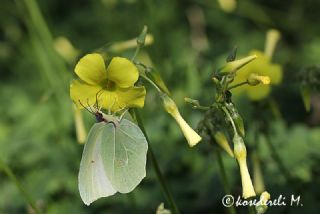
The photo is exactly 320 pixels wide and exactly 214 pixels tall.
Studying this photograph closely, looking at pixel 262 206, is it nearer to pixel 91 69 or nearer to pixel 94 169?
pixel 94 169

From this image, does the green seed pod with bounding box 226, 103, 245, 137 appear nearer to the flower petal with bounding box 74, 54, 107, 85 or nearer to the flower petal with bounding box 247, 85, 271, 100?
the flower petal with bounding box 74, 54, 107, 85

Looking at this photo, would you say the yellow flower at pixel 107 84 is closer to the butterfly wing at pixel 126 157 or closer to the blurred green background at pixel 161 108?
the butterfly wing at pixel 126 157

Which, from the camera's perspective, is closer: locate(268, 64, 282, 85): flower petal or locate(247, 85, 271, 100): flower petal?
locate(247, 85, 271, 100): flower petal

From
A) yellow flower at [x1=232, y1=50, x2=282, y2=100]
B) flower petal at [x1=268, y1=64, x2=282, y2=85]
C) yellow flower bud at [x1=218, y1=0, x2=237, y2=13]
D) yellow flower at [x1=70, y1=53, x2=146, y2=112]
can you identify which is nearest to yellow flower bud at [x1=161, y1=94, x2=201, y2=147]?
yellow flower at [x1=70, y1=53, x2=146, y2=112]

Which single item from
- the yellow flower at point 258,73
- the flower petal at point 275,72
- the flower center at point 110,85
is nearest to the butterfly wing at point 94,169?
the flower center at point 110,85

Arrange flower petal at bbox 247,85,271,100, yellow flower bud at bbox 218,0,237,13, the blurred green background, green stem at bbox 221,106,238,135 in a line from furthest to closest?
yellow flower bud at bbox 218,0,237,13 → the blurred green background → flower petal at bbox 247,85,271,100 → green stem at bbox 221,106,238,135

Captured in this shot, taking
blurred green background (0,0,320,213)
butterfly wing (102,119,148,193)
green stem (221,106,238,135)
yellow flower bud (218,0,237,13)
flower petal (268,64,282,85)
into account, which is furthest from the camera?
yellow flower bud (218,0,237,13)

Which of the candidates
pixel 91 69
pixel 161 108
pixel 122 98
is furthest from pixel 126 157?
pixel 161 108

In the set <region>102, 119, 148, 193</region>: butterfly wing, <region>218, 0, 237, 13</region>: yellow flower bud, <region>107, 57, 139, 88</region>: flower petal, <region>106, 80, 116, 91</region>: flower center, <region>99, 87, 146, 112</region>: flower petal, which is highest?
<region>107, 57, 139, 88</region>: flower petal
